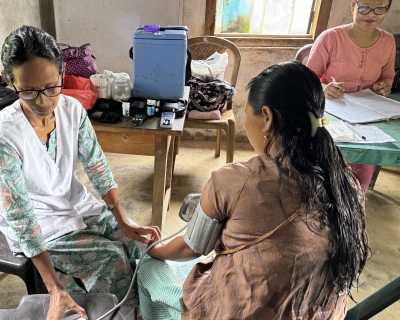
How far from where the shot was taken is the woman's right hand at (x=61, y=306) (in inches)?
37.9

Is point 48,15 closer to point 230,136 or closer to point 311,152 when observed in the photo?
point 230,136

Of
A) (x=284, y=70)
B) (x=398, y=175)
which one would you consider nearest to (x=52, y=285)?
(x=284, y=70)

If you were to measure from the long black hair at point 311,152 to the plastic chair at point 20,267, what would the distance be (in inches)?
33.9

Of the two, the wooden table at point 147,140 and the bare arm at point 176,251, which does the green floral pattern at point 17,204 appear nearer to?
the bare arm at point 176,251

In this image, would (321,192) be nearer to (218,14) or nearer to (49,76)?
(49,76)

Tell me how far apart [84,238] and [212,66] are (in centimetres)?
174

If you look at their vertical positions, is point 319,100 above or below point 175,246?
above

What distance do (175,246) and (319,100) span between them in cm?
56

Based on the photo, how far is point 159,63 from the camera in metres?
1.76

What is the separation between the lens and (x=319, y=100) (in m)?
0.78

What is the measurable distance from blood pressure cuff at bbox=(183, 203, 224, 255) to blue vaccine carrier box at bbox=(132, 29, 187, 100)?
107 centimetres

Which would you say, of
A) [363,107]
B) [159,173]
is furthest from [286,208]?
[363,107]

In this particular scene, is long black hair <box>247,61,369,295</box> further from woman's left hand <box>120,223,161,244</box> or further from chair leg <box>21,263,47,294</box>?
chair leg <box>21,263,47,294</box>

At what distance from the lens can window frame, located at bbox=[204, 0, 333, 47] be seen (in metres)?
2.94
